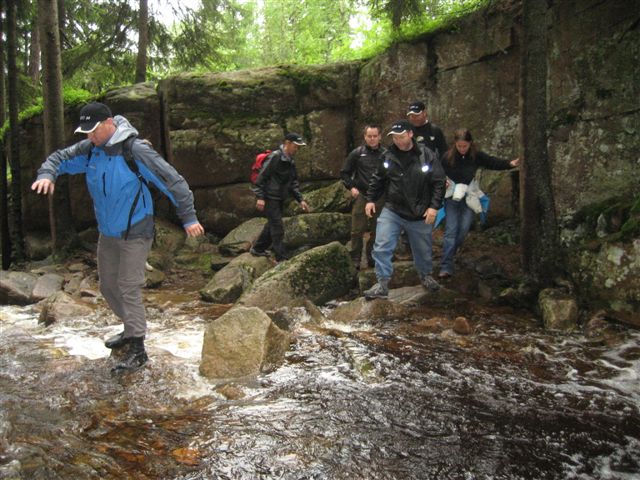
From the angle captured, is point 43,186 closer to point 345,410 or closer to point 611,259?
point 345,410

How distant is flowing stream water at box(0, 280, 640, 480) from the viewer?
337 centimetres

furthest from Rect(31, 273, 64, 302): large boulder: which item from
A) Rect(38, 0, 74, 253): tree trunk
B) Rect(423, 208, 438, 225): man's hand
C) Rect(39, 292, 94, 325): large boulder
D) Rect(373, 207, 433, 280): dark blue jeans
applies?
Rect(423, 208, 438, 225): man's hand

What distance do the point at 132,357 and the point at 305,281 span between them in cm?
367

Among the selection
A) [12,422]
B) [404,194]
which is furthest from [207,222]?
[12,422]

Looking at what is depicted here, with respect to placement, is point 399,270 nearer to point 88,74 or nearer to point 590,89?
point 590,89

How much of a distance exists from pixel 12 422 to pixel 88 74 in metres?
17.8

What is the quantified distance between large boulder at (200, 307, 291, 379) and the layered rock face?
19.5ft

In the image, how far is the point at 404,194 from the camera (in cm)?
724

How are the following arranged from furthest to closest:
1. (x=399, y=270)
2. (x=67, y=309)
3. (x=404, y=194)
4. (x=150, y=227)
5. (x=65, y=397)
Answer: (x=399, y=270)
(x=67, y=309)
(x=404, y=194)
(x=150, y=227)
(x=65, y=397)

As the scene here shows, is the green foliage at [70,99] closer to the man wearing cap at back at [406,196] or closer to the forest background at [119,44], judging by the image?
the forest background at [119,44]

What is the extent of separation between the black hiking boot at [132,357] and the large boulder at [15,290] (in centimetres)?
534

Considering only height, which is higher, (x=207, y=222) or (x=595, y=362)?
(x=207, y=222)

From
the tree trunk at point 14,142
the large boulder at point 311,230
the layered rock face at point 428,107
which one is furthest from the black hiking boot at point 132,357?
the tree trunk at point 14,142

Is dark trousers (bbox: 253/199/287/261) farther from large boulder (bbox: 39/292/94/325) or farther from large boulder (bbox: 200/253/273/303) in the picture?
large boulder (bbox: 39/292/94/325)
